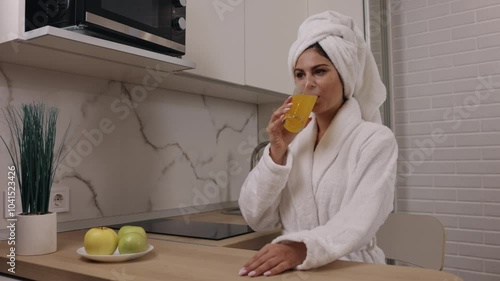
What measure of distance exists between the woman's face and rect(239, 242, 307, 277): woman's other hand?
0.46m

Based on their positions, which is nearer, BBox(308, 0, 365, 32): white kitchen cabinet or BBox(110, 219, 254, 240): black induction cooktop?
BBox(110, 219, 254, 240): black induction cooktop

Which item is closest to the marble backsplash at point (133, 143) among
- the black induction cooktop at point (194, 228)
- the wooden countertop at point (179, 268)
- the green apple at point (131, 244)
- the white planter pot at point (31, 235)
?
the black induction cooktop at point (194, 228)

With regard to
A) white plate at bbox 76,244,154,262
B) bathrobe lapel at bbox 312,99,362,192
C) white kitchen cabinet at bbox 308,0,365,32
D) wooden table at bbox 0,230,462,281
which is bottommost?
wooden table at bbox 0,230,462,281

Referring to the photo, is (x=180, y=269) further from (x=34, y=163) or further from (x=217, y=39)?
(x=217, y=39)

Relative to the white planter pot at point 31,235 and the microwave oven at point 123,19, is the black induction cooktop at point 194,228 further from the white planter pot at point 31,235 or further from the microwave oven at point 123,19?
the microwave oven at point 123,19

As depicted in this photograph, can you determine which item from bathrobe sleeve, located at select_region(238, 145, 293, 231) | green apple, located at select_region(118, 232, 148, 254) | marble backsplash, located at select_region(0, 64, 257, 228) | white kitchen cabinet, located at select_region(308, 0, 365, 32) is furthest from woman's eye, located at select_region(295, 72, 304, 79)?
white kitchen cabinet, located at select_region(308, 0, 365, 32)

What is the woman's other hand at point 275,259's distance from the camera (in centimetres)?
84

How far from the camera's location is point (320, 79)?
119 centimetres

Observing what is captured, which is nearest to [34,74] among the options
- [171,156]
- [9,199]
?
[9,199]

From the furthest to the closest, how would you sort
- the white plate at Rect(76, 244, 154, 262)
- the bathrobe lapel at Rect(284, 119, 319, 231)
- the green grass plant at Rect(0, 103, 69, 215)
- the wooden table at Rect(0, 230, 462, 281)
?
the bathrobe lapel at Rect(284, 119, 319, 231) < the green grass plant at Rect(0, 103, 69, 215) < the white plate at Rect(76, 244, 154, 262) < the wooden table at Rect(0, 230, 462, 281)

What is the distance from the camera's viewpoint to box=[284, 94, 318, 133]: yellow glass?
108 centimetres

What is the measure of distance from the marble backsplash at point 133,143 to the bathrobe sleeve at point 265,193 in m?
0.60

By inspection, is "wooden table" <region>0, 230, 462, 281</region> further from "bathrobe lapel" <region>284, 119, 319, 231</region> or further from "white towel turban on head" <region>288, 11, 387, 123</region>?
"white towel turban on head" <region>288, 11, 387, 123</region>

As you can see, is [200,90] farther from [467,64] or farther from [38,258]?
[467,64]
